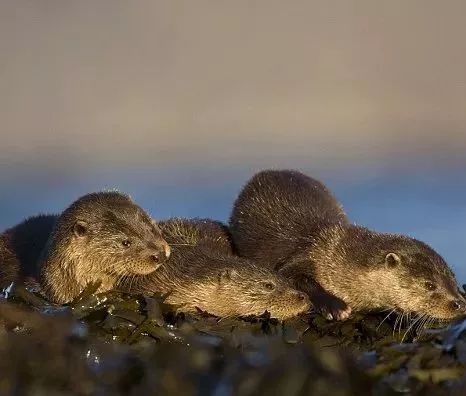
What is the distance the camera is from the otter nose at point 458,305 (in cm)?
527

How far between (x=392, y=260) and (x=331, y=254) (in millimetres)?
604

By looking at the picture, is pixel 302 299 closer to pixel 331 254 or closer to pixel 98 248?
pixel 331 254

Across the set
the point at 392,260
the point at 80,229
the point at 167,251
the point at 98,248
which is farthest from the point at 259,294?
the point at 80,229

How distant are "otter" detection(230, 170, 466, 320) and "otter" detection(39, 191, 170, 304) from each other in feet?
3.46

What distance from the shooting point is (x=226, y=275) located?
555cm

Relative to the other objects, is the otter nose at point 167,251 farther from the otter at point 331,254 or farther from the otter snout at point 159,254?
the otter at point 331,254

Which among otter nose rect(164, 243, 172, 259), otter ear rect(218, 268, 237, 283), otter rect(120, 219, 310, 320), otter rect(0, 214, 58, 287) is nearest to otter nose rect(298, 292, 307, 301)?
otter rect(120, 219, 310, 320)

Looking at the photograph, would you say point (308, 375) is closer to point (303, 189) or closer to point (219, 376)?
point (219, 376)

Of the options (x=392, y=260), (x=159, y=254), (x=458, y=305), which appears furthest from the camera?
(x=392, y=260)

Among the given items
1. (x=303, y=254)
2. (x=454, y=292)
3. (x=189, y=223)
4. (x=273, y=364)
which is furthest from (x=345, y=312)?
(x=273, y=364)

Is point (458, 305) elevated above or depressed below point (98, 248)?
above

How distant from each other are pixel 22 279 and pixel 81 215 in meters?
0.82

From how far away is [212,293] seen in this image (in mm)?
5430

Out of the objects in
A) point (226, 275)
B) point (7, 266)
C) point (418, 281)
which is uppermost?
point (418, 281)
